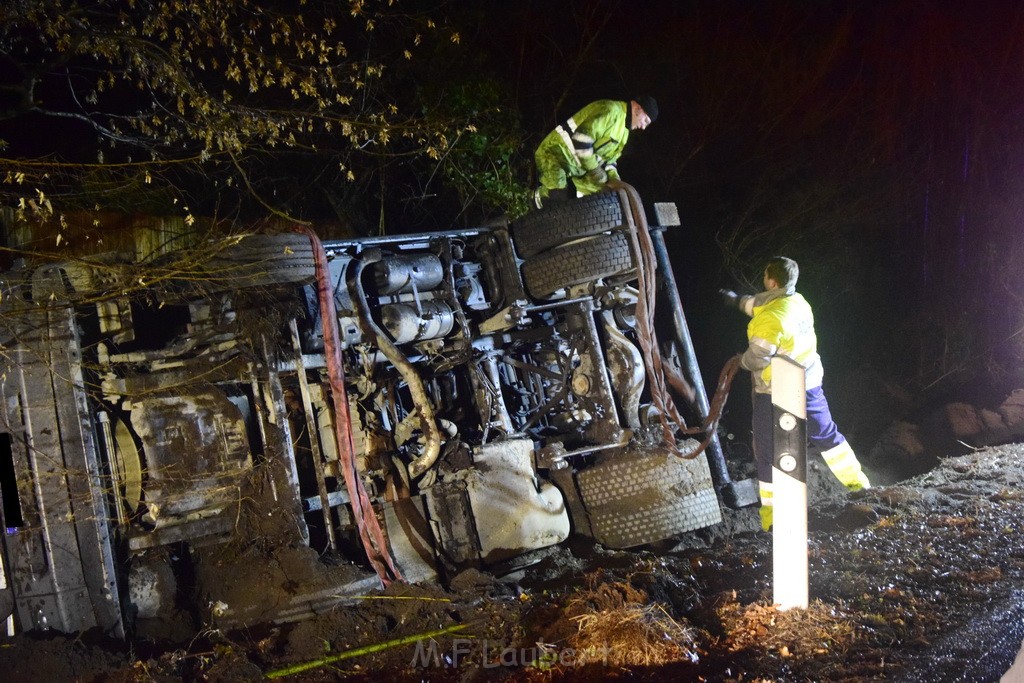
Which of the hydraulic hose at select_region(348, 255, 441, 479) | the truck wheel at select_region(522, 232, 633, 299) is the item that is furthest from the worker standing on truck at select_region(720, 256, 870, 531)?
the hydraulic hose at select_region(348, 255, 441, 479)

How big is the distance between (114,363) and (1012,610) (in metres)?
5.23

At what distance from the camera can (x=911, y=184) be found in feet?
36.1

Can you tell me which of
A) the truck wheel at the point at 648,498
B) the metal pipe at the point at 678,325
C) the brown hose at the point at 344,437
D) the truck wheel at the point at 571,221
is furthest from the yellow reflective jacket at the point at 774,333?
the brown hose at the point at 344,437

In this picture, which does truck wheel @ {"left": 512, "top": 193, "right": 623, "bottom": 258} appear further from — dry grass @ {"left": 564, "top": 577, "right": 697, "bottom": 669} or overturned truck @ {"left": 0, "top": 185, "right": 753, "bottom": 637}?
dry grass @ {"left": 564, "top": 577, "right": 697, "bottom": 669}

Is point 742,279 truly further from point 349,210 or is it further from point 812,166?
point 349,210

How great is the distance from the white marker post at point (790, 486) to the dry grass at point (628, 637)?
513 millimetres

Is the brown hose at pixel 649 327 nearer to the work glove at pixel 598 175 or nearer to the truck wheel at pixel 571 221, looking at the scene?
the truck wheel at pixel 571 221

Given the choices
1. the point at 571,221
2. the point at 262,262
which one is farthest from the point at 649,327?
the point at 262,262

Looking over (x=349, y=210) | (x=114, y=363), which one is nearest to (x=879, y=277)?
(x=349, y=210)

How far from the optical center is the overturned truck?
14.1ft

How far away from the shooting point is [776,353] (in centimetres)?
441

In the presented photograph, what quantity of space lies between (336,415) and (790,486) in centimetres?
298

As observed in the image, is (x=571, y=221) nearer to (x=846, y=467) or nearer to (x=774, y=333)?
(x=774, y=333)

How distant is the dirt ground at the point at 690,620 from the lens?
297 cm
